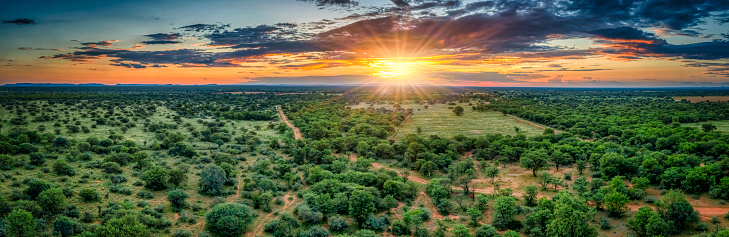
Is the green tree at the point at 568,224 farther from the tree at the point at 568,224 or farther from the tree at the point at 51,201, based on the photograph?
the tree at the point at 51,201

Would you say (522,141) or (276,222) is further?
(522,141)

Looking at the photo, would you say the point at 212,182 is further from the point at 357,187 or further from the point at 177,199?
the point at 357,187

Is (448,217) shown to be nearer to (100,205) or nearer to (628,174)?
(628,174)

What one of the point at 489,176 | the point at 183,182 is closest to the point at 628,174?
the point at 489,176

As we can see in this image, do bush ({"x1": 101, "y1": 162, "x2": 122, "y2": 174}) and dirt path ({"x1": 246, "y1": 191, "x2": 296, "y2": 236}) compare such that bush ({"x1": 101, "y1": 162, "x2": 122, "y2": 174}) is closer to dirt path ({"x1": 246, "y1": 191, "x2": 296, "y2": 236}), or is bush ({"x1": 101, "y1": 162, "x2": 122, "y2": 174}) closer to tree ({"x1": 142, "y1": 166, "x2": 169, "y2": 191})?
tree ({"x1": 142, "y1": 166, "x2": 169, "y2": 191})

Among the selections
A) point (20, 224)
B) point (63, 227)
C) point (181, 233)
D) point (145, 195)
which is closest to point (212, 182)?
point (145, 195)
